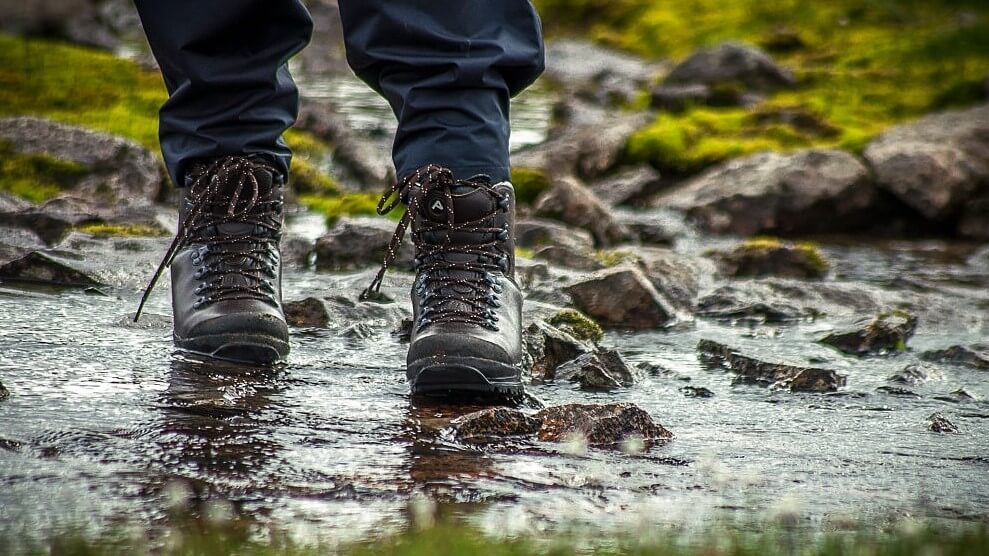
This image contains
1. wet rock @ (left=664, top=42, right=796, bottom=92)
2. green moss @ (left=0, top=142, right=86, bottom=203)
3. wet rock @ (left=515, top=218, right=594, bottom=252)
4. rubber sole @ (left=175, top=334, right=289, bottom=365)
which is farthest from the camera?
wet rock @ (left=664, top=42, right=796, bottom=92)

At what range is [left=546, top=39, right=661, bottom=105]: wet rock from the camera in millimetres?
18578

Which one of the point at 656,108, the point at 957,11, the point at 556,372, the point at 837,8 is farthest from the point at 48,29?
the point at 556,372

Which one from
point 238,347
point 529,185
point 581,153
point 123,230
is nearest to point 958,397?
point 238,347

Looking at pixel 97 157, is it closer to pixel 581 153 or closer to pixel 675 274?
pixel 675 274

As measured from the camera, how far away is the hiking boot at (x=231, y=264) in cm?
388

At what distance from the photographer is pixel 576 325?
4812 millimetres

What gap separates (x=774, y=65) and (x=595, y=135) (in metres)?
6.28

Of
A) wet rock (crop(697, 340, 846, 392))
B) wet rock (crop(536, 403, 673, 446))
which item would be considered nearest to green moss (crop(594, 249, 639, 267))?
wet rock (crop(697, 340, 846, 392))

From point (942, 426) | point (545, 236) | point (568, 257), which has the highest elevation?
point (545, 236)

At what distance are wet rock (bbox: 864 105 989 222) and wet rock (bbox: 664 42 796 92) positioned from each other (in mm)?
5432

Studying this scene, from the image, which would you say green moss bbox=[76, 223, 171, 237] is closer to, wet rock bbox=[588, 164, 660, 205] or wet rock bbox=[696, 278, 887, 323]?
wet rock bbox=[696, 278, 887, 323]

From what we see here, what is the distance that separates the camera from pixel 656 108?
1480 centimetres

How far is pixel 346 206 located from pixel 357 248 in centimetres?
168

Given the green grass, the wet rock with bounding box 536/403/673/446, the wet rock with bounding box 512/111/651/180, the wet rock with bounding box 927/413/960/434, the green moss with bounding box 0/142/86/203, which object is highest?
the wet rock with bounding box 512/111/651/180
